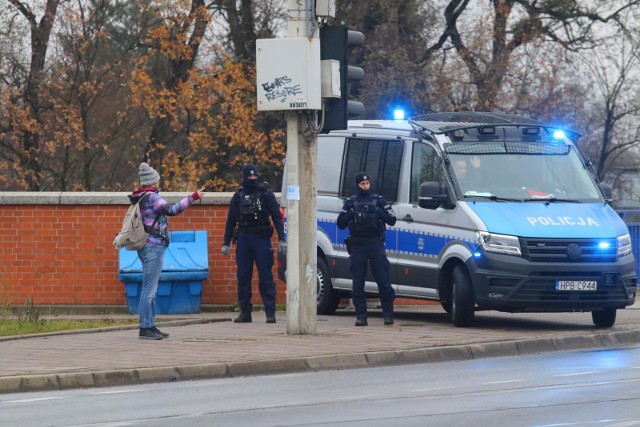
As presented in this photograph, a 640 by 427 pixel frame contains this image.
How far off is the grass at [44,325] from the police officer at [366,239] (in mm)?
2988

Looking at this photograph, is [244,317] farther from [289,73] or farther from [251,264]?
[289,73]

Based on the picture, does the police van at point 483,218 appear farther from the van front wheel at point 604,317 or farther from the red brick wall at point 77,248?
the red brick wall at point 77,248

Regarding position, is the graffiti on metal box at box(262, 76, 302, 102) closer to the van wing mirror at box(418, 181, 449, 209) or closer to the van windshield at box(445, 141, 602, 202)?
the van wing mirror at box(418, 181, 449, 209)

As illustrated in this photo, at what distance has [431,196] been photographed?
15891mm

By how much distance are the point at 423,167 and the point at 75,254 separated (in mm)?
5423

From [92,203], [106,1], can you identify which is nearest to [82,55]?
[106,1]

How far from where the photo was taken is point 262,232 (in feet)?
54.5

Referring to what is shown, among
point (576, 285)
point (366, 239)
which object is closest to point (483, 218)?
point (576, 285)

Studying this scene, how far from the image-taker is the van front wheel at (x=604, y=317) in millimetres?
15789

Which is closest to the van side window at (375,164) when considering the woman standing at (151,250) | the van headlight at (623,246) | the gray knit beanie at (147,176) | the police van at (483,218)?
the police van at (483,218)

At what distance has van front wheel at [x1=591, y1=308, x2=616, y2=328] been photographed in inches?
622

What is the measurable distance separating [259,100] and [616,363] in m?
4.55

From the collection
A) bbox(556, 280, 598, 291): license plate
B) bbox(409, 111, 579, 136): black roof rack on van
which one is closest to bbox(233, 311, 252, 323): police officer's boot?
bbox(409, 111, 579, 136): black roof rack on van

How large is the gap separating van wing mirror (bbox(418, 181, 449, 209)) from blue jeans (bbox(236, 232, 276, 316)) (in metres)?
1.91
